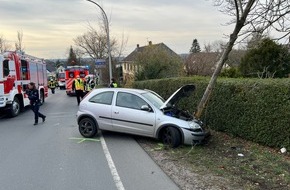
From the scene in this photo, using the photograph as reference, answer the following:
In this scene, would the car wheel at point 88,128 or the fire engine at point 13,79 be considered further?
the fire engine at point 13,79

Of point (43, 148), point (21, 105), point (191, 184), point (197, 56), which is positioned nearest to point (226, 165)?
point (191, 184)

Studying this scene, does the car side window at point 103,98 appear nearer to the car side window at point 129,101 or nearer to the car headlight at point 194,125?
the car side window at point 129,101

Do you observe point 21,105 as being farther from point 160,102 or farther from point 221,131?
point 221,131

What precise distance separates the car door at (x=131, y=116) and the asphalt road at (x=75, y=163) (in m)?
0.40

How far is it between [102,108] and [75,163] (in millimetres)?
2786

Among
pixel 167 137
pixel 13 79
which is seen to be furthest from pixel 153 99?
pixel 13 79

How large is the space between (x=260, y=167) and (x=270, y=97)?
188 cm

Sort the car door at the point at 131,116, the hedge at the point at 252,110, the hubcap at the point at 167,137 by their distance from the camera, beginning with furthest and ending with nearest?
the car door at the point at 131,116 → the hubcap at the point at 167,137 → the hedge at the point at 252,110

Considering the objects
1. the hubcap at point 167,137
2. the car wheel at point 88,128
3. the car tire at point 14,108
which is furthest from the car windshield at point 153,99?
the car tire at point 14,108

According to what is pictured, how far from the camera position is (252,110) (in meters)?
8.05

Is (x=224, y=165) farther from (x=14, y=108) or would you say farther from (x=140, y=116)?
(x=14, y=108)

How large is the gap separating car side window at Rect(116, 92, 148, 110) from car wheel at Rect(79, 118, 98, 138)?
3.30ft

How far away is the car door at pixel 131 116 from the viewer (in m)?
8.56

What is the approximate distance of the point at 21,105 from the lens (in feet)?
53.6
